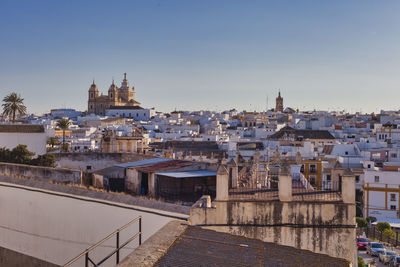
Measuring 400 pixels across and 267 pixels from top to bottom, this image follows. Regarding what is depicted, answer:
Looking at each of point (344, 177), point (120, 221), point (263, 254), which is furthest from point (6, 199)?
point (344, 177)

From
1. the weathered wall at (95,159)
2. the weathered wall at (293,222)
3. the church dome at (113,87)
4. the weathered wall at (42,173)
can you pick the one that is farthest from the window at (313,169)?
the church dome at (113,87)

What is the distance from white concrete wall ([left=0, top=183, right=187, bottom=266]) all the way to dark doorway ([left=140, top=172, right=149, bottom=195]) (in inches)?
191

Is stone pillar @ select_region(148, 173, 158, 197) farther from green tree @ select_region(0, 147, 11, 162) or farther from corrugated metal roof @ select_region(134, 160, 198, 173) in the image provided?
green tree @ select_region(0, 147, 11, 162)

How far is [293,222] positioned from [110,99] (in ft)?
338

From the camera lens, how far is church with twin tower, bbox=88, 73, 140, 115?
350ft

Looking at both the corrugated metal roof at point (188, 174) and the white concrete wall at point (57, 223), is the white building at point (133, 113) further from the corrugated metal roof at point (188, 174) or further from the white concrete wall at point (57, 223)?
the white concrete wall at point (57, 223)

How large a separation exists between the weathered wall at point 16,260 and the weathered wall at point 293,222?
3.35m

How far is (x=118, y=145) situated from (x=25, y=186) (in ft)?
45.3

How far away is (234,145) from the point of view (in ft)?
134

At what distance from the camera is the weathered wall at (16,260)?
7.88 meters

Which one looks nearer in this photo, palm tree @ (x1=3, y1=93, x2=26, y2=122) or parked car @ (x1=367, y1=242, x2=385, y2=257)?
parked car @ (x1=367, y1=242, x2=385, y2=257)

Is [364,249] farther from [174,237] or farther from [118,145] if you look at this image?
[174,237]

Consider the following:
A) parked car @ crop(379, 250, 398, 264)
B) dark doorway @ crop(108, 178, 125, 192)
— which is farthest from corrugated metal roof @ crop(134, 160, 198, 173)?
parked car @ crop(379, 250, 398, 264)

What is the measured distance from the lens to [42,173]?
10.8 m
